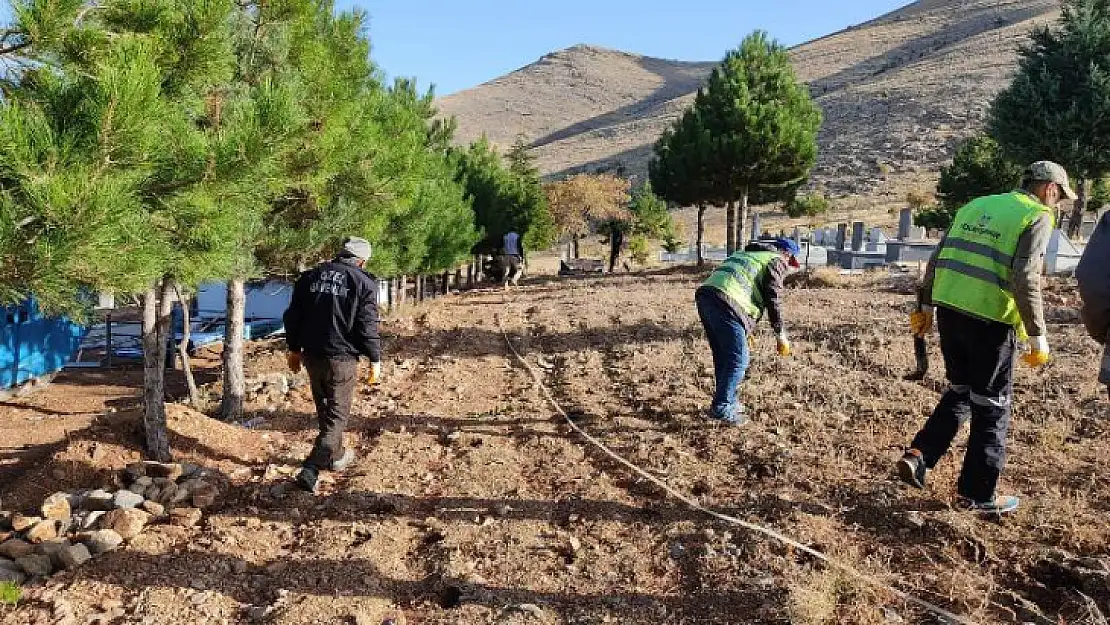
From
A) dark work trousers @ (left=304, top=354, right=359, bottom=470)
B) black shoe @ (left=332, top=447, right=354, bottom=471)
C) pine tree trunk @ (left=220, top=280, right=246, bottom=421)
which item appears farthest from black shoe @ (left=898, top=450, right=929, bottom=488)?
pine tree trunk @ (left=220, top=280, right=246, bottom=421)

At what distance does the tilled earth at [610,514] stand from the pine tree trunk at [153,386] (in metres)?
0.19

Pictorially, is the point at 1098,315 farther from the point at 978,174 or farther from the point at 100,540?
the point at 978,174

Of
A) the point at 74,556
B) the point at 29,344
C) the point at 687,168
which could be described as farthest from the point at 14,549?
the point at 687,168

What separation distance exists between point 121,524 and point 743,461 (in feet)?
11.8

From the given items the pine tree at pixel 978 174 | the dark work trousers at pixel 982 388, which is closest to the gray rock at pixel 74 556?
the dark work trousers at pixel 982 388

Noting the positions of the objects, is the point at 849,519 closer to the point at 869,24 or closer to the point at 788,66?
the point at 788,66

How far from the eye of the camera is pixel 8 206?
2.67 metres

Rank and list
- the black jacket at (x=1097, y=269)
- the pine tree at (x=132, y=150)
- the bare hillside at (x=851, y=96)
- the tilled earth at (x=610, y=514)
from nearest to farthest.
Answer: the black jacket at (x=1097, y=269) → the pine tree at (x=132, y=150) → the tilled earth at (x=610, y=514) → the bare hillside at (x=851, y=96)

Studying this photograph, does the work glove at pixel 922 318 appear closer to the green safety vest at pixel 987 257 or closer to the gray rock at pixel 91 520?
the green safety vest at pixel 987 257

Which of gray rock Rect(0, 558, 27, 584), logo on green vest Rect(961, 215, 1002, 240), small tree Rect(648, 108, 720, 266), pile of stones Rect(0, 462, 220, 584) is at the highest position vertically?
small tree Rect(648, 108, 720, 266)

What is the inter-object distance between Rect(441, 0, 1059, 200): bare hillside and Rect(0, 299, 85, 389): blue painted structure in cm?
4703

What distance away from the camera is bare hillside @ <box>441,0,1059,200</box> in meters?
56.2

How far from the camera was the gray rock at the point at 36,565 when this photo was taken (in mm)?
3348

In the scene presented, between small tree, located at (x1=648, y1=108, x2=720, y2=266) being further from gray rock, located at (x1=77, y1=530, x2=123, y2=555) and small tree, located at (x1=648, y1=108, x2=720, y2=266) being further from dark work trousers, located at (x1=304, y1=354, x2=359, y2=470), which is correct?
gray rock, located at (x1=77, y1=530, x2=123, y2=555)
